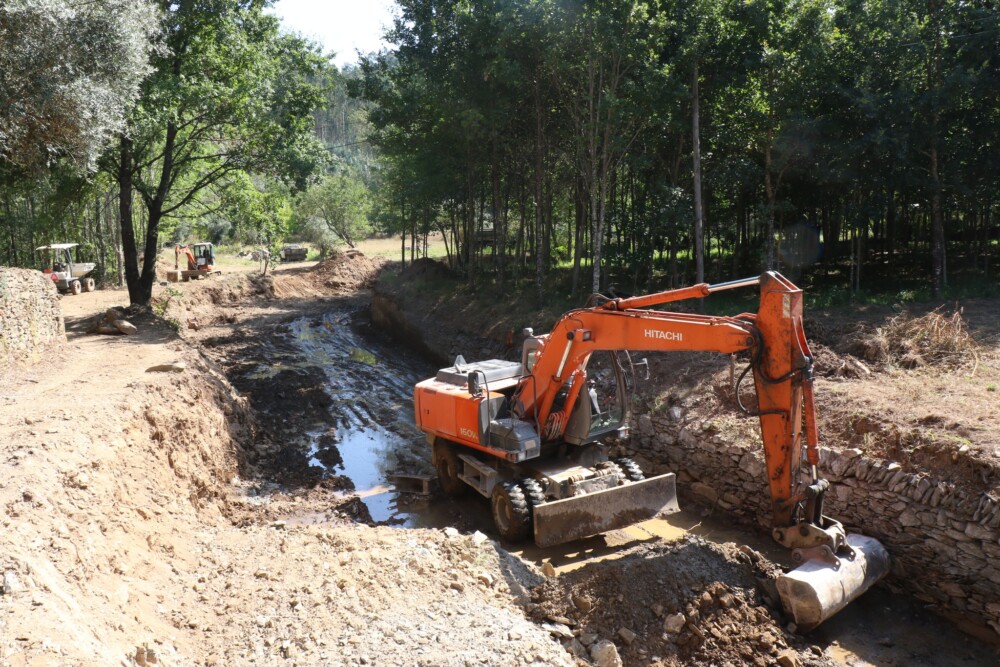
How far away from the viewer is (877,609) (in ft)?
27.3

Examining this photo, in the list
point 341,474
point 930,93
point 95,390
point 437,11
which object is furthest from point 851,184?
point 95,390

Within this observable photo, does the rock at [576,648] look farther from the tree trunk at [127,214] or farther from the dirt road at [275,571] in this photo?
the tree trunk at [127,214]

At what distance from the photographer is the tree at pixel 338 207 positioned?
158 feet

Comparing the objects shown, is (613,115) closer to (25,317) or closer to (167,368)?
(167,368)

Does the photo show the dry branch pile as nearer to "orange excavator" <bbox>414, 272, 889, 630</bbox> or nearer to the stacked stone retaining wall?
the stacked stone retaining wall

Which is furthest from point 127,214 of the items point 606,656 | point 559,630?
point 606,656

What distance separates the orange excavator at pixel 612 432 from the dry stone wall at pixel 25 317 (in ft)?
24.2

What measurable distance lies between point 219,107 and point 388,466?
1207 centimetres

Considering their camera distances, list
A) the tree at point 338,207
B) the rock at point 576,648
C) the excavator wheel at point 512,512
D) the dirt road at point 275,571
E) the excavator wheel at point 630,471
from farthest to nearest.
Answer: the tree at point 338,207 → the excavator wheel at point 630,471 → the excavator wheel at point 512,512 → the rock at point 576,648 → the dirt road at point 275,571

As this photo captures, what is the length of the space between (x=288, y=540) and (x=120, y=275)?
28.7m

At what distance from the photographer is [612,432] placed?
1048 centimetres

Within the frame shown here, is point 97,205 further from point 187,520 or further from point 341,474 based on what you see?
point 187,520

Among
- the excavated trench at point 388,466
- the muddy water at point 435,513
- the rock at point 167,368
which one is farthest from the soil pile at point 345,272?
the rock at point 167,368

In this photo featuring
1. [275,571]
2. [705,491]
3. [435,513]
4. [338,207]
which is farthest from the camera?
[338,207]
